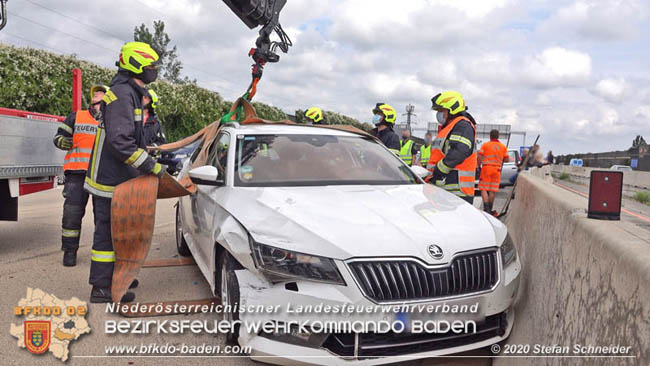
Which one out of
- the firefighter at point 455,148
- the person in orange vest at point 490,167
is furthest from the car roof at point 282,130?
the person in orange vest at point 490,167

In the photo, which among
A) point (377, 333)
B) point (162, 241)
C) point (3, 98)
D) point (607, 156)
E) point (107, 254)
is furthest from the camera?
point (607, 156)

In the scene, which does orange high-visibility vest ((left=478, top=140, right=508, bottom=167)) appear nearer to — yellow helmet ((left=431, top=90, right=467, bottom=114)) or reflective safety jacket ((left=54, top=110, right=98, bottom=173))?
yellow helmet ((left=431, top=90, right=467, bottom=114))

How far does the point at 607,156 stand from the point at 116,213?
44245 millimetres

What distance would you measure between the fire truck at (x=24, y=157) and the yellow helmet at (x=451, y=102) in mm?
4363

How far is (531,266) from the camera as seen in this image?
3.30 metres

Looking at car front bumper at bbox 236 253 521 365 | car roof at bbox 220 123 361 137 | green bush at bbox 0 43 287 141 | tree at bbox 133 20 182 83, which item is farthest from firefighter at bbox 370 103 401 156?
tree at bbox 133 20 182 83

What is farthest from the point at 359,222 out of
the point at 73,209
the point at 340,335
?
the point at 73,209

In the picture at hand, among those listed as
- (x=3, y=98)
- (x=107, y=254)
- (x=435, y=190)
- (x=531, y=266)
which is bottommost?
(x=107, y=254)

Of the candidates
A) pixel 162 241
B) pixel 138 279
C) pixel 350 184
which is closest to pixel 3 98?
pixel 162 241

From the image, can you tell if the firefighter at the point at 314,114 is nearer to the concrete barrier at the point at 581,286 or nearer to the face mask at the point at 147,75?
the face mask at the point at 147,75

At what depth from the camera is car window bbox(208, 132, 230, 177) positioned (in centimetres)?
416

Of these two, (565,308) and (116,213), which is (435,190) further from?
(116,213)

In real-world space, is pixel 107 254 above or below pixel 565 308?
below

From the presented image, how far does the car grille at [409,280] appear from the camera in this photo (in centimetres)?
263
